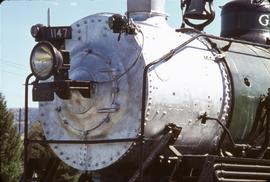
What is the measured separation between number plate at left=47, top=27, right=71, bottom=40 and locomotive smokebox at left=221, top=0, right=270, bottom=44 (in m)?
3.01

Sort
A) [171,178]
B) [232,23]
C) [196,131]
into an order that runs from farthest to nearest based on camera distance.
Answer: [232,23] < [196,131] < [171,178]

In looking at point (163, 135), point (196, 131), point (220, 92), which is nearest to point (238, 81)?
point (220, 92)

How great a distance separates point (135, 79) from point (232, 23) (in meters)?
2.94

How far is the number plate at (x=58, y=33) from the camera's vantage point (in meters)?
6.48

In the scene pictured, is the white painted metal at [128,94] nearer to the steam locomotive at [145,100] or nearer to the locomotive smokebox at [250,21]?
the steam locomotive at [145,100]

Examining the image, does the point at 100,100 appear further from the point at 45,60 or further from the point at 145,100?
the point at 45,60

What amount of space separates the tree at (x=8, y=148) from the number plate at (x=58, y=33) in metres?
16.6

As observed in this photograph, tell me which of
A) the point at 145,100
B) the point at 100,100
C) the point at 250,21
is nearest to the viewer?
the point at 145,100

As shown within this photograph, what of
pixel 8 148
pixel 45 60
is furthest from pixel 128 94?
pixel 8 148

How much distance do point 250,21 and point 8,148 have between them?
16.1 m

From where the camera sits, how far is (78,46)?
670 centimetres

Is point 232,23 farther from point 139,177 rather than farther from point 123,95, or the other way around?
point 139,177

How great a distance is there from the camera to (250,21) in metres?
8.55

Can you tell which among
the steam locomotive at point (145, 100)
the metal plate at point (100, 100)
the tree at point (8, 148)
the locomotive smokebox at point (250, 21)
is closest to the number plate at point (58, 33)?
the steam locomotive at point (145, 100)
